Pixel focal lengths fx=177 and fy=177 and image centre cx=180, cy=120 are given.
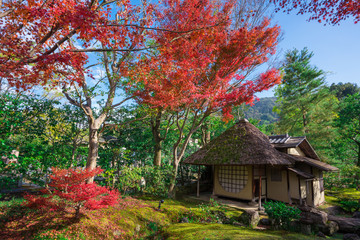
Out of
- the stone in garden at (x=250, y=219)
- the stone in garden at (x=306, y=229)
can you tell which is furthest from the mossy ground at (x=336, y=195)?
the stone in garden at (x=250, y=219)

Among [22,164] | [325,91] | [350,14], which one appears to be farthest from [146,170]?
[325,91]

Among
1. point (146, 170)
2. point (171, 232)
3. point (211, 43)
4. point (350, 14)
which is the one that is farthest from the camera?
point (146, 170)

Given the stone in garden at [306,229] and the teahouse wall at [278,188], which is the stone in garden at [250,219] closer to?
the stone in garden at [306,229]

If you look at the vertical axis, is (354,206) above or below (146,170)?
below

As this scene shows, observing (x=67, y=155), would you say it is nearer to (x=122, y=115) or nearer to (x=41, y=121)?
(x=41, y=121)

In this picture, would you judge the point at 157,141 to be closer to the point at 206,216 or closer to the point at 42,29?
the point at 206,216

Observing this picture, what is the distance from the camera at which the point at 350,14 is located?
438cm

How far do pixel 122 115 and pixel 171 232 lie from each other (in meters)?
7.73

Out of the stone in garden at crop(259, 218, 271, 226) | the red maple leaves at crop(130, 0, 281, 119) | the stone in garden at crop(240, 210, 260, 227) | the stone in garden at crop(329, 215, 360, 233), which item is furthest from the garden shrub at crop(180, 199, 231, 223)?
the red maple leaves at crop(130, 0, 281, 119)

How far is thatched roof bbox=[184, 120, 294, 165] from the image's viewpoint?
28.9 feet

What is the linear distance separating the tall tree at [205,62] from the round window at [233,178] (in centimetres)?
339

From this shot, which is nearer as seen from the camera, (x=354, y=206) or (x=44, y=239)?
(x=44, y=239)

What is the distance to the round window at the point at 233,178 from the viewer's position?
10047mm

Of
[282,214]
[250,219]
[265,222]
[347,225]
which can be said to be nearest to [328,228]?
[347,225]
